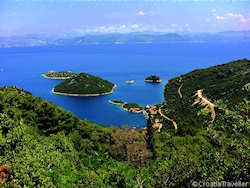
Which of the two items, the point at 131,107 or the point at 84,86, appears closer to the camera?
the point at 131,107

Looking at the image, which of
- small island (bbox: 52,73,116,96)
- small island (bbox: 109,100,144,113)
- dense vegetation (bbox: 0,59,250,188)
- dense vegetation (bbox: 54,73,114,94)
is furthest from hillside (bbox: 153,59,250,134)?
dense vegetation (bbox: 54,73,114,94)

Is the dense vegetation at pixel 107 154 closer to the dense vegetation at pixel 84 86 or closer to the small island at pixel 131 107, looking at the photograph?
the small island at pixel 131 107

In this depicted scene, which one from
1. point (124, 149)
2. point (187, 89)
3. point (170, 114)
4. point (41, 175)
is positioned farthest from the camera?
point (187, 89)

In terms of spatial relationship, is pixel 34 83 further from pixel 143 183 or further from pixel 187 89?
pixel 143 183

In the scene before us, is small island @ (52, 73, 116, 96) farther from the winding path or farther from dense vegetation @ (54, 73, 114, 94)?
the winding path

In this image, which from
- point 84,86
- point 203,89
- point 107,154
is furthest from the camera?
point 84,86

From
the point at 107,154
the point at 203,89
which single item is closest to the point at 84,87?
the point at 203,89

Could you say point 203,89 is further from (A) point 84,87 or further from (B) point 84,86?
(B) point 84,86

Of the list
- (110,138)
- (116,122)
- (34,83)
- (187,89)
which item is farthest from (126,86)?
(110,138)
